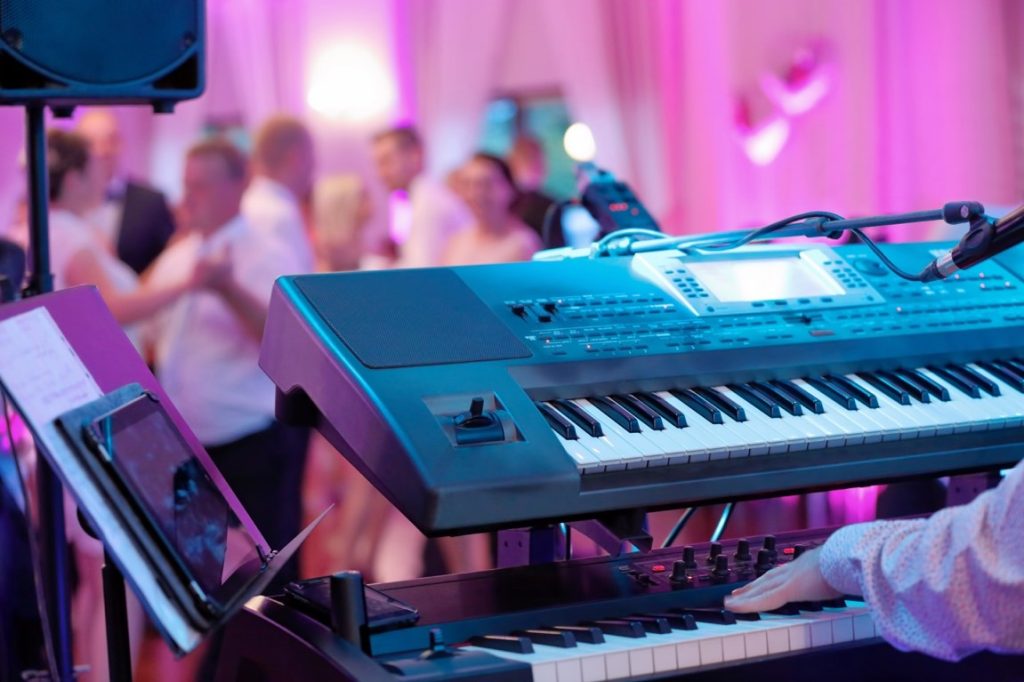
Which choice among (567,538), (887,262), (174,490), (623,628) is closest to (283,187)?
(567,538)

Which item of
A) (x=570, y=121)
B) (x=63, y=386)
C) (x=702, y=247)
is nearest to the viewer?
(x=63, y=386)

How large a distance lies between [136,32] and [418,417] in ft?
3.81

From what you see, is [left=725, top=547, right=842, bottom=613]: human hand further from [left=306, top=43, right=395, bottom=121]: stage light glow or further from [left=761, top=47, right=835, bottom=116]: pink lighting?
[left=761, top=47, right=835, bottom=116]: pink lighting

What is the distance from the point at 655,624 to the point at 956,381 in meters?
0.72

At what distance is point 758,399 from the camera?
1.88m

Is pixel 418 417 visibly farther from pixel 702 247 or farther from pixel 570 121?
pixel 570 121

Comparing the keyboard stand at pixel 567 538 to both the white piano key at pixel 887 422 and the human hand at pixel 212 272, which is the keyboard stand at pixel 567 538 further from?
the human hand at pixel 212 272

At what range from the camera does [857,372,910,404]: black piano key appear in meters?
1.94

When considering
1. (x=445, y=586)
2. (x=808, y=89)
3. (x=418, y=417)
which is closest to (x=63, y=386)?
(x=418, y=417)

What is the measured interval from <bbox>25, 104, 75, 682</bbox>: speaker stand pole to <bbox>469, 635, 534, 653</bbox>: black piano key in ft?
3.38

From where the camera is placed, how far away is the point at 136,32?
7.97 ft

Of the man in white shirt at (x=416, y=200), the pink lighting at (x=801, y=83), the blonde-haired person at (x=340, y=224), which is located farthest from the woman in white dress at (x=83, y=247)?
the pink lighting at (x=801, y=83)

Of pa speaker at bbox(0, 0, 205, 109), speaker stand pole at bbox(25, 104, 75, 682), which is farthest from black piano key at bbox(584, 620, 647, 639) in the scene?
pa speaker at bbox(0, 0, 205, 109)

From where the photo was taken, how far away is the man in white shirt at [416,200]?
18.6ft
